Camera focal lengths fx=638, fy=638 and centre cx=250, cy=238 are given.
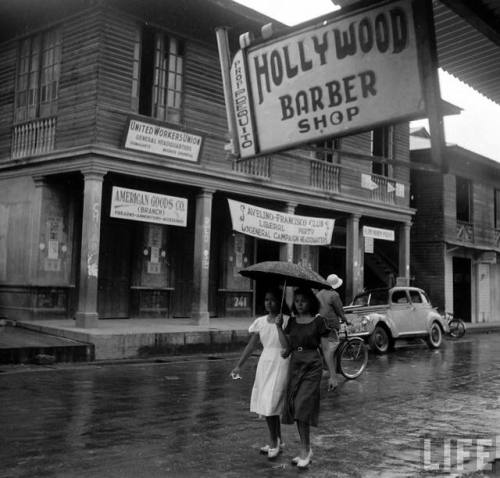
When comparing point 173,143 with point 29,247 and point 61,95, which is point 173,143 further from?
point 29,247

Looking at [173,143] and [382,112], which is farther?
[173,143]

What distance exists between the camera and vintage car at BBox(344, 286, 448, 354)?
1527 centimetres

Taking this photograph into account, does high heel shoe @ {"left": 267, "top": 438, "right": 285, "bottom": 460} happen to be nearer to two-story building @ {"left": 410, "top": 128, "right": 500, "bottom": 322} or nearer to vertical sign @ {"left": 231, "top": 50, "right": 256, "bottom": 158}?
vertical sign @ {"left": 231, "top": 50, "right": 256, "bottom": 158}

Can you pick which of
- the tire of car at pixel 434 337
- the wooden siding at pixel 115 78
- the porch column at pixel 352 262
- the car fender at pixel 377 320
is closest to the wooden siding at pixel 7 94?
the wooden siding at pixel 115 78

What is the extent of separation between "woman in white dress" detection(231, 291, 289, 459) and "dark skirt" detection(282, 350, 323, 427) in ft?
0.27

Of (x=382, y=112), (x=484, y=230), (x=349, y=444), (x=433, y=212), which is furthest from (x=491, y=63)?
(x=484, y=230)

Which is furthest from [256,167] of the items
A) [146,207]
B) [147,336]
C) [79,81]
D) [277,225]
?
[147,336]

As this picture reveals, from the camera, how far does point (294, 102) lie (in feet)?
13.7

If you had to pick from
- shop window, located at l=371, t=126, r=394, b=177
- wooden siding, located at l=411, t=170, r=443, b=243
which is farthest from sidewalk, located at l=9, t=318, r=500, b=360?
wooden siding, located at l=411, t=170, r=443, b=243

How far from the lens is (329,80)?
4016 millimetres

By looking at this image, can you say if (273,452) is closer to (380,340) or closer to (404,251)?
(380,340)

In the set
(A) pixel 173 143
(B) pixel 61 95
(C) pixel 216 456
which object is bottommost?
(C) pixel 216 456

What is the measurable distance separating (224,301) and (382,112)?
16.1m

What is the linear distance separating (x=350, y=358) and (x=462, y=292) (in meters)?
18.6
